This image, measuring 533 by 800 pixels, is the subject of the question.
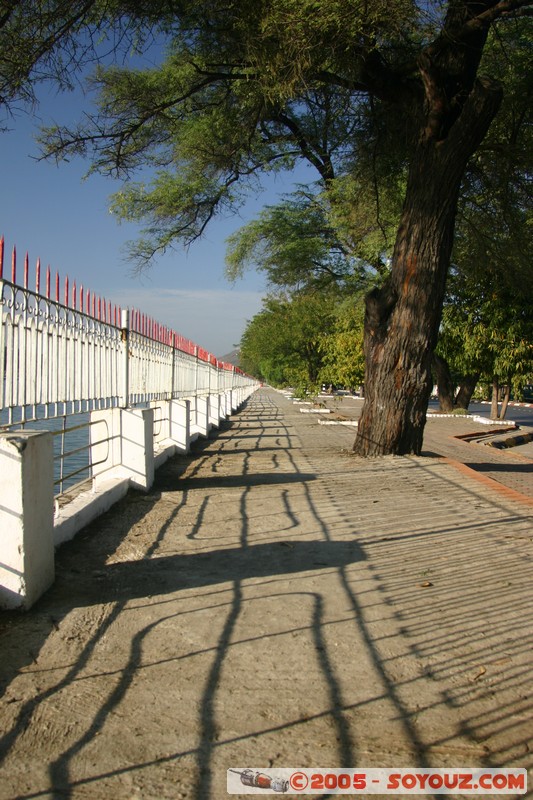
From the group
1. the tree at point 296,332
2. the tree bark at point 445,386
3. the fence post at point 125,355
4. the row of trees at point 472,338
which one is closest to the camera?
the fence post at point 125,355

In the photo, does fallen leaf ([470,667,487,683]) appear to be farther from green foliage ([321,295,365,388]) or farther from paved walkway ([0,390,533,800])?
green foliage ([321,295,365,388])

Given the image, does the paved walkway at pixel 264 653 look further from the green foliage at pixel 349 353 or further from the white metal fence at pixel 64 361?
the green foliage at pixel 349 353

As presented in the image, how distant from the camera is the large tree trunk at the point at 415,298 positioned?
10320mm

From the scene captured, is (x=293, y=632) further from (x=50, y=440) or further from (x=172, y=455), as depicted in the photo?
(x=172, y=455)

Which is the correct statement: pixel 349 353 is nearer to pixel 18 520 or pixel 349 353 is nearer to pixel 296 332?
pixel 296 332

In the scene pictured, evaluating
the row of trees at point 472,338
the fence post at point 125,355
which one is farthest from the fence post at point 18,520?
the row of trees at point 472,338

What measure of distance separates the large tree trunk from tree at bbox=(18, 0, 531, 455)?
0.02 meters

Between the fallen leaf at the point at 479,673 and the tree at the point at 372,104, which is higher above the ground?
the tree at the point at 372,104

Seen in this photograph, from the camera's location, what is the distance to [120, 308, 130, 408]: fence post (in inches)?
327

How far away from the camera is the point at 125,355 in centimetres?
833

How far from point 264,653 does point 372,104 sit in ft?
36.1

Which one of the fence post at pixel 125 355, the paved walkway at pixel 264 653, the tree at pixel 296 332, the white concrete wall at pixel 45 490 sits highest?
the tree at pixel 296 332

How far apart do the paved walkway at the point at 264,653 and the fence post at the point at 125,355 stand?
1.67 metres

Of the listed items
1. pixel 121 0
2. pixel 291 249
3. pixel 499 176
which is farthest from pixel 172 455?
pixel 291 249
